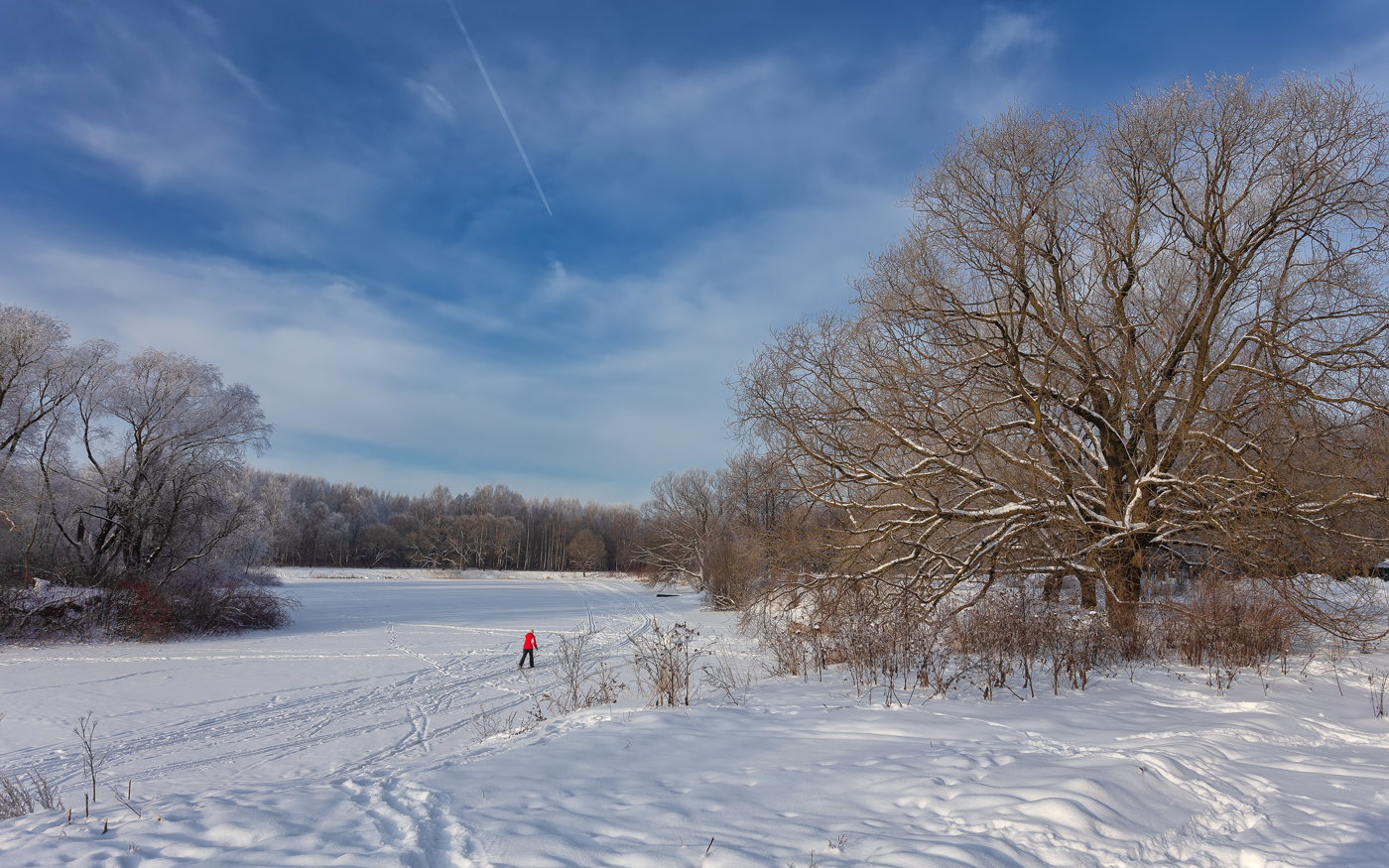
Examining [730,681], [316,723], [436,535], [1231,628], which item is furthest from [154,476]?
[436,535]

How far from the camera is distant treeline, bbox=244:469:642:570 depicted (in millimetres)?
84562

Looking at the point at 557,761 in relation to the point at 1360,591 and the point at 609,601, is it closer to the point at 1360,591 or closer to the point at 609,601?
the point at 1360,591

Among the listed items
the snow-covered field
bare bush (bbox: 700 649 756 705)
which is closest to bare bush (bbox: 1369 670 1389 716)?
the snow-covered field

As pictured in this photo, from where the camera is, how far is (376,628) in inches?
920

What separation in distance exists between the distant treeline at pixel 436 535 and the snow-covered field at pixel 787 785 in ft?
215

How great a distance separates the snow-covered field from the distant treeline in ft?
A: 215

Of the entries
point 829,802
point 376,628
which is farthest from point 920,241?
point 376,628

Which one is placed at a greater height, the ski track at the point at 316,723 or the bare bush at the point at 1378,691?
the bare bush at the point at 1378,691

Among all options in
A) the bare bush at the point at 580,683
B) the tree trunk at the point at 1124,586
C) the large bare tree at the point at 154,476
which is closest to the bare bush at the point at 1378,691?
the tree trunk at the point at 1124,586

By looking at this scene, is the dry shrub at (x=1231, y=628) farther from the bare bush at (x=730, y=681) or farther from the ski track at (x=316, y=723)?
the ski track at (x=316, y=723)

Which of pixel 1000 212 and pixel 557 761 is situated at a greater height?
pixel 1000 212

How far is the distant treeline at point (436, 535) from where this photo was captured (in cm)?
8456

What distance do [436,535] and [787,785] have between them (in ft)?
297

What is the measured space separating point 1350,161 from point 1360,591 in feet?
21.8
